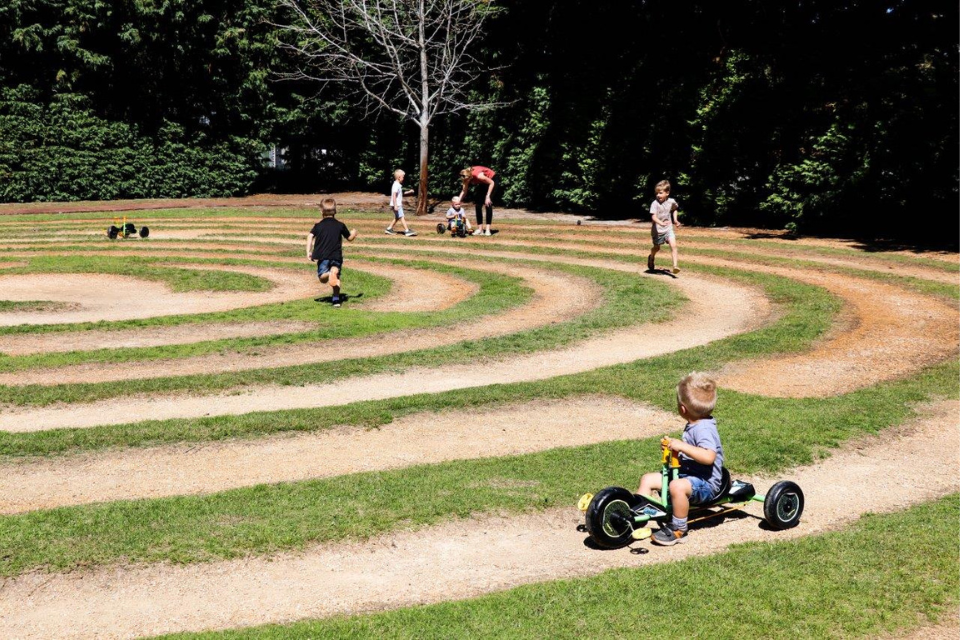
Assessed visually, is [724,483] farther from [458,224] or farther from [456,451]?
[458,224]

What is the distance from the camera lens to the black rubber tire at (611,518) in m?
6.95

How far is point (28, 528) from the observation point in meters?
7.41

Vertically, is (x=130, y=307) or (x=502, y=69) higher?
(x=502, y=69)

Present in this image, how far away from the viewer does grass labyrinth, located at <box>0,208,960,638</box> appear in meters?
6.14

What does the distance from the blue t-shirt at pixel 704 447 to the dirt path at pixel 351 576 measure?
1.56 ft

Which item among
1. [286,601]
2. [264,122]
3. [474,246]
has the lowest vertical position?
[286,601]

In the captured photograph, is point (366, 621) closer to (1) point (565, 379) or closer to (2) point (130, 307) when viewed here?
(1) point (565, 379)

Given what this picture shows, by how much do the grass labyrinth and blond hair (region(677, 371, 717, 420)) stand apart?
1022 mm

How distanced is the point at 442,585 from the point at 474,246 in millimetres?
20792

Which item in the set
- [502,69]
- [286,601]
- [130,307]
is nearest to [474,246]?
[130,307]

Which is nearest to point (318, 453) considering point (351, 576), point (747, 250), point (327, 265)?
point (351, 576)

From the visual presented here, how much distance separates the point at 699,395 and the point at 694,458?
50 cm

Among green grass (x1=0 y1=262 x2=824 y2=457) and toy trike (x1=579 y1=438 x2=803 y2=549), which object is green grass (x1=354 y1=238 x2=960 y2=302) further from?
toy trike (x1=579 y1=438 x2=803 y2=549)

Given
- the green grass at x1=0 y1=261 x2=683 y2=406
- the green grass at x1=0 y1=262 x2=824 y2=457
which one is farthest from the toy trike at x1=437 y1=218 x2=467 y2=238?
the green grass at x1=0 y1=262 x2=824 y2=457
